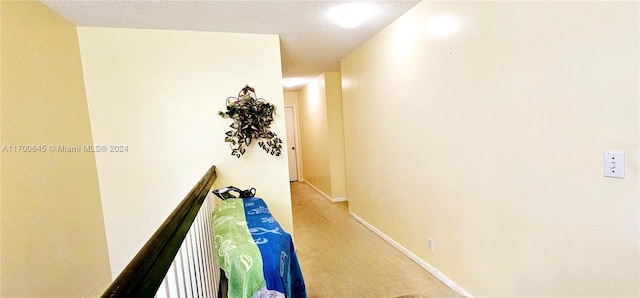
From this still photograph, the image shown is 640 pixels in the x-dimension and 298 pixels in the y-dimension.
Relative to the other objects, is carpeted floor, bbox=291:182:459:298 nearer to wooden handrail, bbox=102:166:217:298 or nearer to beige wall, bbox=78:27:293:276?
beige wall, bbox=78:27:293:276

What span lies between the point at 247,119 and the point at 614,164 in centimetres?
233

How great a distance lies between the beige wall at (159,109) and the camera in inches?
Answer: 87.5

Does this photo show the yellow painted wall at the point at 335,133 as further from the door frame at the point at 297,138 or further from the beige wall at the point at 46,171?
the beige wall at the point at 46,171

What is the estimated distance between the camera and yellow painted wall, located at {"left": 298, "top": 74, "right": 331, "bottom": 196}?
4.61 meters

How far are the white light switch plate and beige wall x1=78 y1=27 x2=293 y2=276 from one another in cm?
230

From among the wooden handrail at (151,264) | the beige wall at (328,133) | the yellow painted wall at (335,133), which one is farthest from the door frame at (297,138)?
the wooden handrail at (151,264)

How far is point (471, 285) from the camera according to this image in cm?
183

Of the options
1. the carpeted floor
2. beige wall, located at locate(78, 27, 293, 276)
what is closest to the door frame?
the carpeted floor

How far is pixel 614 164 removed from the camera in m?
1.07

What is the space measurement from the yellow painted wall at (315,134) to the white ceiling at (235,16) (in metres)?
1.93

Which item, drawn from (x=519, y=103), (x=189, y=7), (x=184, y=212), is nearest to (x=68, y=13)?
(x=189, y=7)

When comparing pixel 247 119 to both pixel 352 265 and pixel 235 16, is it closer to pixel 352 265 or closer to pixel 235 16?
pixel 235 16

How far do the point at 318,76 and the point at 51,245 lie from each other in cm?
391

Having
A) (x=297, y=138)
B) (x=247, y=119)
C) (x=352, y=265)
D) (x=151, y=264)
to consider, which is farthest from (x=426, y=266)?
(x=297, y=138)
